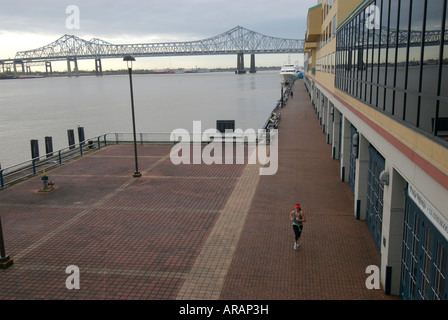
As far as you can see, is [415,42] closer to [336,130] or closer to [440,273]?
[440,273]

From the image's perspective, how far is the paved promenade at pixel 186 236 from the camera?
8.88 m

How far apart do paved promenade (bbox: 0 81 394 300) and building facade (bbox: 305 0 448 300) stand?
119 cm

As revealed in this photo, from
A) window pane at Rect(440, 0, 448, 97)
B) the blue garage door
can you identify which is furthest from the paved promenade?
window pane at Rect(440, 0, 448, 97)

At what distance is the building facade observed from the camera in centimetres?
537

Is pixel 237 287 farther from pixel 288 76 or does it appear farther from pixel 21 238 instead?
pixel 288 76

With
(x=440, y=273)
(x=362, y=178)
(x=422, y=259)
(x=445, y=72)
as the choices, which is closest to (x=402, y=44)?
(x=445, y=72)

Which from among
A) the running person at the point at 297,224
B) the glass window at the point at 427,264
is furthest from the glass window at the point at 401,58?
the running person at the point at 297,224

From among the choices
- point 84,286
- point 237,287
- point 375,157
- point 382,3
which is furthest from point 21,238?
point 382,3

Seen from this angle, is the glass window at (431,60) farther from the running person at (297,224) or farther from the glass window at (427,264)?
the running person at (297,224)

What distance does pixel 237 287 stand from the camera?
8.77 metres

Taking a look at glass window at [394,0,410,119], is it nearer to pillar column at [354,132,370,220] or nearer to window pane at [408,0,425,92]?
window pane at [408,0,425,92]

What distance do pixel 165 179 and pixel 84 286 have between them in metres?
9.01
